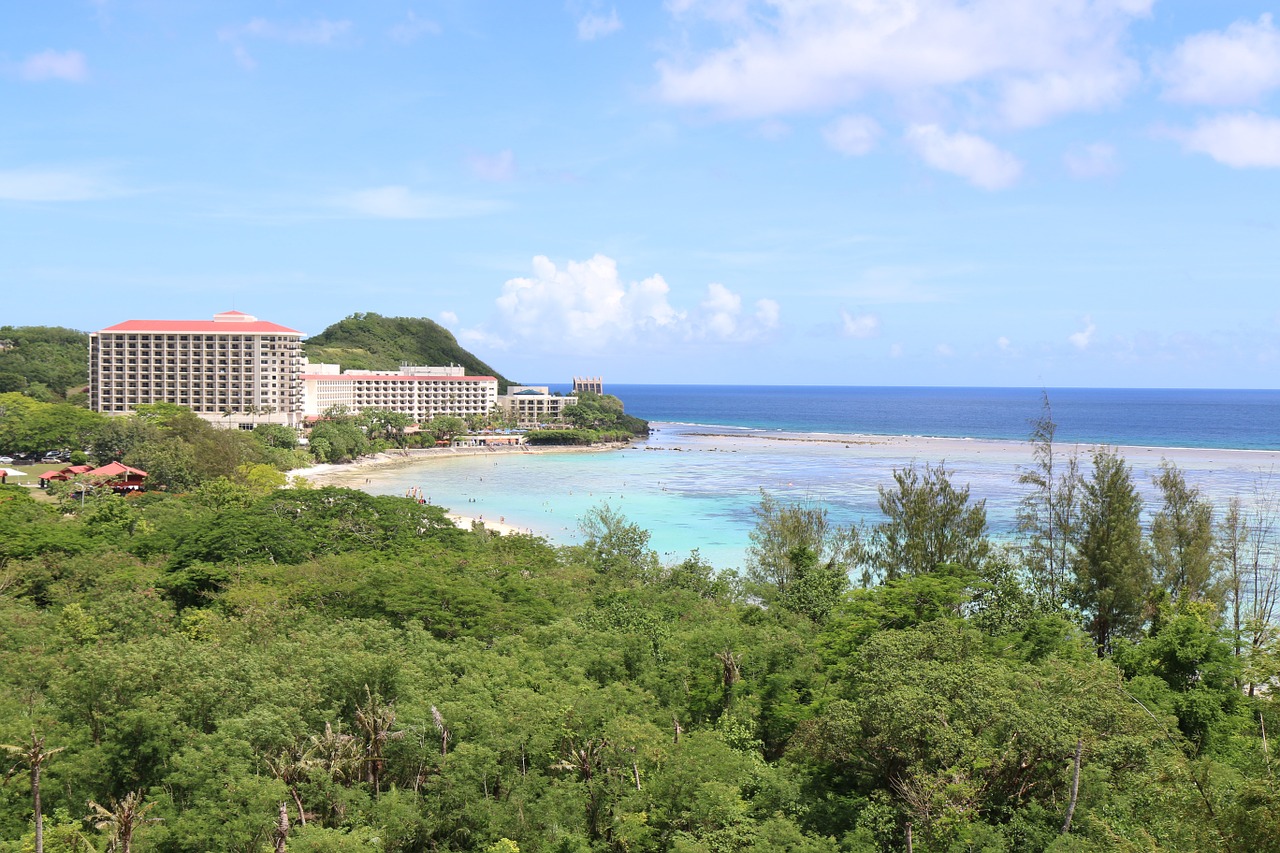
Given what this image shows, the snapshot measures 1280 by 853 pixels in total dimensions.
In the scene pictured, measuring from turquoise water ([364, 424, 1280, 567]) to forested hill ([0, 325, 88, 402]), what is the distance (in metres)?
50.1

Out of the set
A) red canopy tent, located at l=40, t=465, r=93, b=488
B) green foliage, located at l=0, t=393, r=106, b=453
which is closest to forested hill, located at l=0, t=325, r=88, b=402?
green foliage, located at l=0, t=393, r=106, b=453

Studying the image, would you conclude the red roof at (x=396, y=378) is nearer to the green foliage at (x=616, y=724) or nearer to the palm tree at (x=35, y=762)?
the green foliage at (x=616, y=724)

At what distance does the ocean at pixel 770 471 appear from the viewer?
5556cm

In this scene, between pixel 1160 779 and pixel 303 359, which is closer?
pixel 1160 779

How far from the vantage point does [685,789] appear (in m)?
14.1

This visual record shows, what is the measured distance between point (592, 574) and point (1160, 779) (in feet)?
64.6

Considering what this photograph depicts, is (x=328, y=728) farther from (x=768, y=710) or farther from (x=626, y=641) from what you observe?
(x=768, y=710)

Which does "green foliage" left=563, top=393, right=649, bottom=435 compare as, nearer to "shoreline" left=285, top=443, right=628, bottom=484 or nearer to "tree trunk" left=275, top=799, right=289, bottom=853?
"shoreline" left=285, top=443, right=628, bottom=484

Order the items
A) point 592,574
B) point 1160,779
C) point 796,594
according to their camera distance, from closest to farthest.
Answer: point 1160,779 < point 796,594 < point 592,574

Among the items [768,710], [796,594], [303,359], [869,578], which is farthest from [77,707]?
[303,359]

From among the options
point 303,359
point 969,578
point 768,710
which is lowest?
point 768,710

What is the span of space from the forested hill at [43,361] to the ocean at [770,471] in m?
50.0

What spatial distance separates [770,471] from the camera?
7994 centimetres

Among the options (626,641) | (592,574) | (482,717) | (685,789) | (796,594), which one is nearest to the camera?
(685,789)
